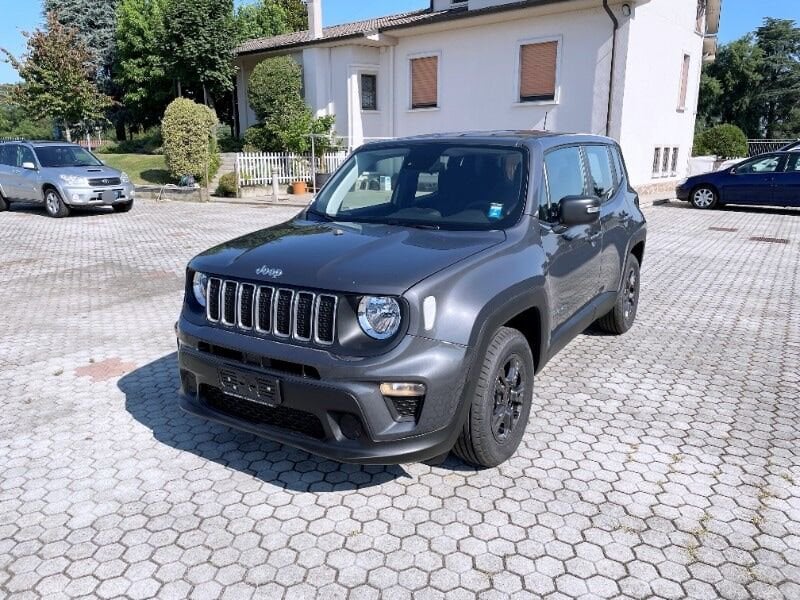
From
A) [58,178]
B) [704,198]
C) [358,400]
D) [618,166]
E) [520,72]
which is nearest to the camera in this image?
[358,400]

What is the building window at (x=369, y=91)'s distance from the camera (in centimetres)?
2266

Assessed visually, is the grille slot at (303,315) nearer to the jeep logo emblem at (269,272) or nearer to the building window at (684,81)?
the jeep logo emblem at (269,272)

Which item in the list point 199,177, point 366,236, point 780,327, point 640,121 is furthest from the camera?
point 199,177

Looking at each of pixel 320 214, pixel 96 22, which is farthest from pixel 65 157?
pixel 96 22

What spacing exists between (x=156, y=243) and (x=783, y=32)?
56.8 meters

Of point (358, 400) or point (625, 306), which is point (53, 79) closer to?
point (625, 306)

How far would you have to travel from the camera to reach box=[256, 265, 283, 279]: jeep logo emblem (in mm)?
2984

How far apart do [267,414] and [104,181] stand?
13.7 m

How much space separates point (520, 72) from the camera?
60.8 ft

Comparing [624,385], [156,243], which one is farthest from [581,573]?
[156,243]

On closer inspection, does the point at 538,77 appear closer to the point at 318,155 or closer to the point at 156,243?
the point at 318,155

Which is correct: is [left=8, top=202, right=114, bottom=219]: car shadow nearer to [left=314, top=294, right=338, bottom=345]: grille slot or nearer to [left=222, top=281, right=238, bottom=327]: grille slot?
[left=222, top=281, right=238, bottom=327]: grille slot

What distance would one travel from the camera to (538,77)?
18281 millimetres

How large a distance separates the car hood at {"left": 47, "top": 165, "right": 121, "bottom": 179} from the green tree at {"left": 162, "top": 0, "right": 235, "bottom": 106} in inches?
521
